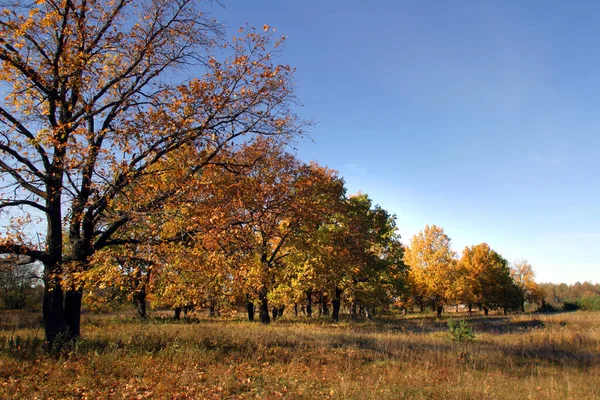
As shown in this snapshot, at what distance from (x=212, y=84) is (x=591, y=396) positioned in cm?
1201

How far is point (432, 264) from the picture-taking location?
46.0 meters

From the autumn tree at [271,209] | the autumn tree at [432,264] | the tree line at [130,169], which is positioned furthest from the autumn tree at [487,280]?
the tree line at [130,169]

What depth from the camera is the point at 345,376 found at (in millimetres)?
9172

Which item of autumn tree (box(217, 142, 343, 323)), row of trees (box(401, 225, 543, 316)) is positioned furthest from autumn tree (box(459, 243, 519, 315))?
autumn tree (box(217, 142, 343, 323))

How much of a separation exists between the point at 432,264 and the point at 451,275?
8.52ft

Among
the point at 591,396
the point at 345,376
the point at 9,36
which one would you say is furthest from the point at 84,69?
the point at 591,396

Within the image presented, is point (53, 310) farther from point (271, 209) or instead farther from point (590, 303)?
point (590, 303)

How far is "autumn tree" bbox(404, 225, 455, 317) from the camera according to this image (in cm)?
4469

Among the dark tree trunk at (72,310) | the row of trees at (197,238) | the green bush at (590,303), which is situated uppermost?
the row of trees at (197,238)

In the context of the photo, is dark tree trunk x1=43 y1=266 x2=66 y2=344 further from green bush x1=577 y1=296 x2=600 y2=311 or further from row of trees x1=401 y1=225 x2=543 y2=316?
green bush x1=577 y1=296 x2=600 y2=311

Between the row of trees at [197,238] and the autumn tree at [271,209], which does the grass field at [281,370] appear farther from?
the autumn tree at [271,209]

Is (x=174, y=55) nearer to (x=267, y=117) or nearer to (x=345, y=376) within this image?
(x=267, y=117)

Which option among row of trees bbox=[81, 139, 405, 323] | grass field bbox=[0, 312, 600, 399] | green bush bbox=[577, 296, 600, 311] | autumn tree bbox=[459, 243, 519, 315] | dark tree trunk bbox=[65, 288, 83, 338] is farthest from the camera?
green bush bbox=[577, 296, 600, 311]

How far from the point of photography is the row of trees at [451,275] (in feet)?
149
